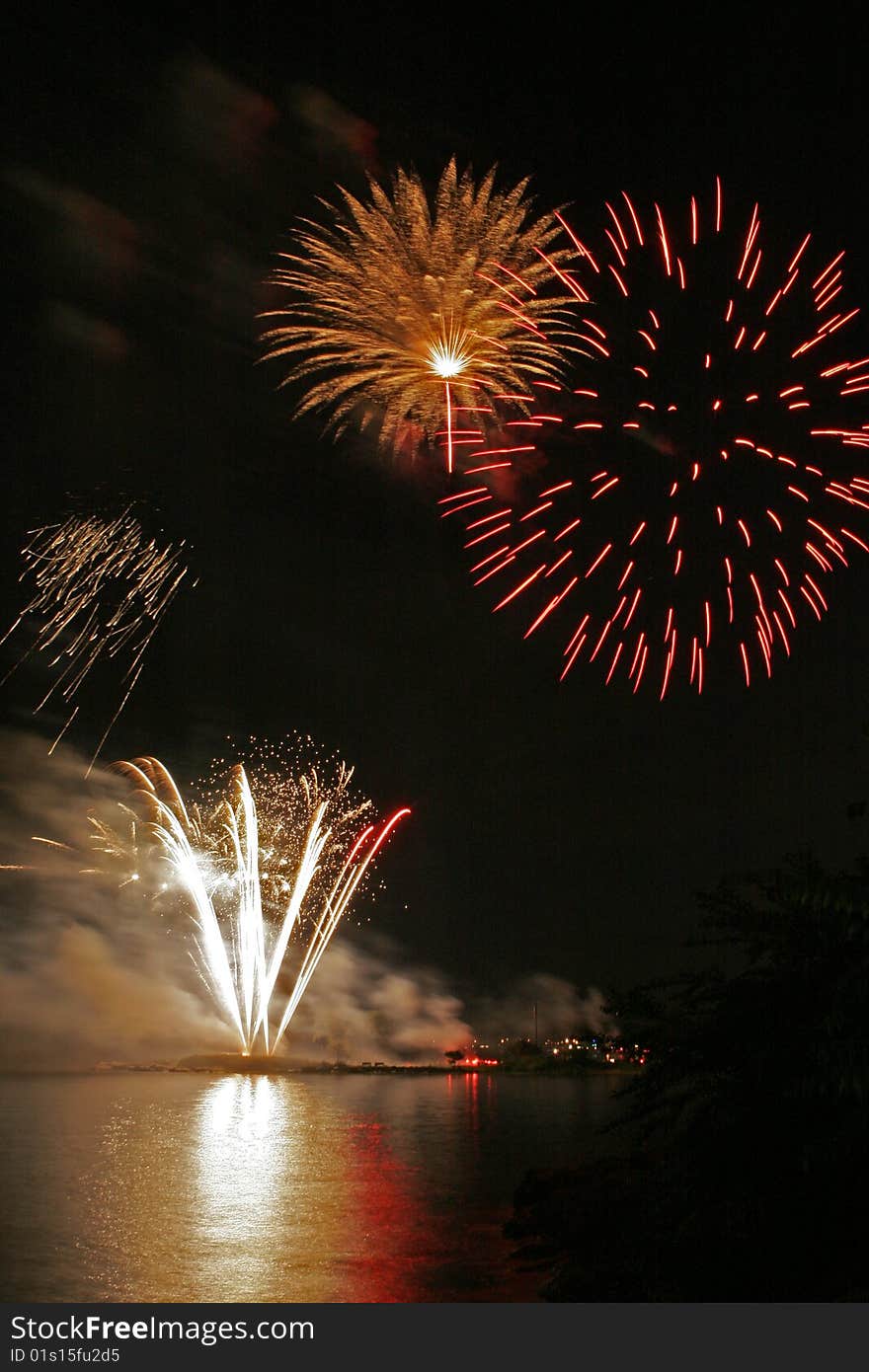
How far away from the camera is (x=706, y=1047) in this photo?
9469 mm

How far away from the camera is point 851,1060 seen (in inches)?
306

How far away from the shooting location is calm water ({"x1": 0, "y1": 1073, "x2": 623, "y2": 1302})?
1455 centimetres

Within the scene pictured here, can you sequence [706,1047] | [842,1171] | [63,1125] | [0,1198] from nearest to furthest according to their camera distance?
[842,1171], [706,1047], [0,1198], [63,1125]

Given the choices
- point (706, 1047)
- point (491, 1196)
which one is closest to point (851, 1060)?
point (706, 1047)

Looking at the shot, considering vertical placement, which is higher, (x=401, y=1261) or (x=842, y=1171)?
(x=842, y=1171)

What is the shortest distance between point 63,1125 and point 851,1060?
42.9 meters

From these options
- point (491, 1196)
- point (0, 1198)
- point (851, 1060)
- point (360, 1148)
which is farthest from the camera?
point (360, 1148)

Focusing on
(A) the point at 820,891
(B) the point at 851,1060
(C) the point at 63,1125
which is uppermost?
(A) the point at 820,891

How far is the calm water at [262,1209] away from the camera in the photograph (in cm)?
1455

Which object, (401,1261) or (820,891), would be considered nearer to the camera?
(820,891)

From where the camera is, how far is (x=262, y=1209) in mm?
21156

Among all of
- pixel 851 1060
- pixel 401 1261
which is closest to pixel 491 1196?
Result: pixel 401 1261
